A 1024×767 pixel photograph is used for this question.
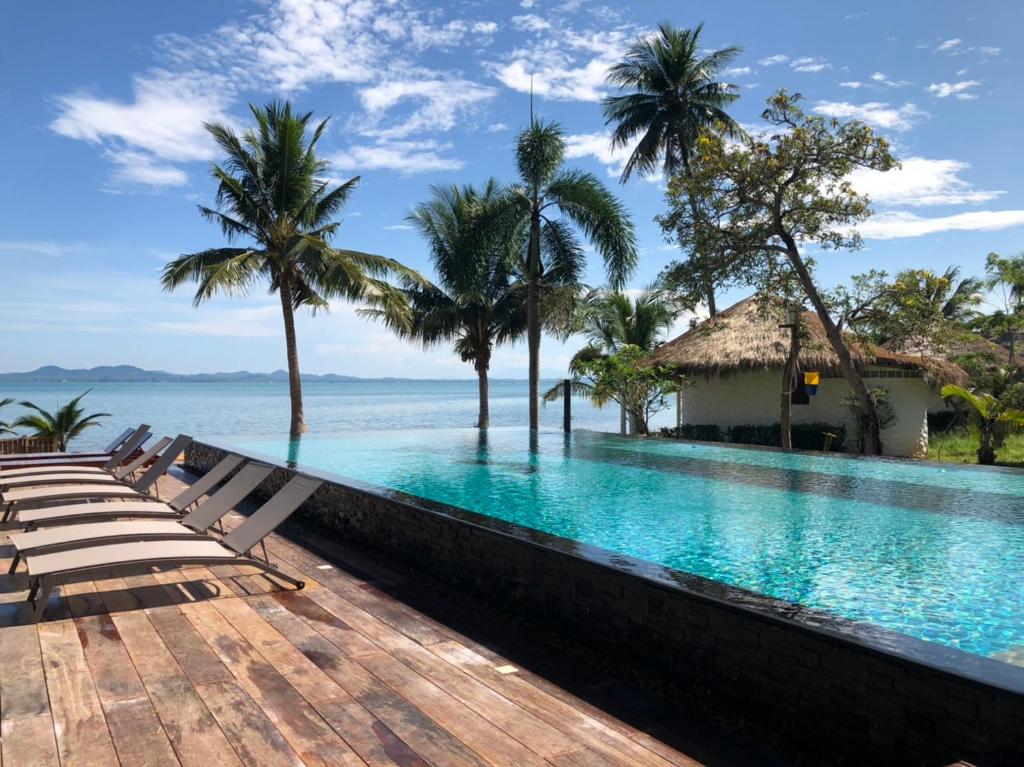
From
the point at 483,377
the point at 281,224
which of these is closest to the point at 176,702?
the point at 281,224

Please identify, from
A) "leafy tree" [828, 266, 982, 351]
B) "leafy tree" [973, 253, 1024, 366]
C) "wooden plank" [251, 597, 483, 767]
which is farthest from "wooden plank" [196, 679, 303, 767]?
"leafy tree" [973, 253, 1024, 366]

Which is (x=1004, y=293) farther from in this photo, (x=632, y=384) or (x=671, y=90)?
(x=671, y=90)

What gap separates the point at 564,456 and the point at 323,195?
888 cm

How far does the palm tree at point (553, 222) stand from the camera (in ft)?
54.8

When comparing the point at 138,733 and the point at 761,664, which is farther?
the point at 761,664

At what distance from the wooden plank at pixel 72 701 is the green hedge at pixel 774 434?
15534mm

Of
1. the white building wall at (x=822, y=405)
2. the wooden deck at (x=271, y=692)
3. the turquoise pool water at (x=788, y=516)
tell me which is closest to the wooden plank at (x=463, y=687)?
the wooden deck at (x=271, y=692)

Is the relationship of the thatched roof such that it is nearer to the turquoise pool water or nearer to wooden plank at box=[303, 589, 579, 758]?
the turquoise pool water

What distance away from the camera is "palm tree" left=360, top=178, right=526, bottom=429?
19891 mm

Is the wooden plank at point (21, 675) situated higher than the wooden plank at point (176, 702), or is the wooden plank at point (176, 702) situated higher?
the wooden plank at point (21, 675)

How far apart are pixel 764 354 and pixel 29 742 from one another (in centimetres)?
1695

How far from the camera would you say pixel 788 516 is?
7254 millimetres

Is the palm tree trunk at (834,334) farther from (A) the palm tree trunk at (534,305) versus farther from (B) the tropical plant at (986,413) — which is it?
(A) the palm tree trunk at (534,305)

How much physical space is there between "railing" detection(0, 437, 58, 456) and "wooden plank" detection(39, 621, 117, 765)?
9.97 m
